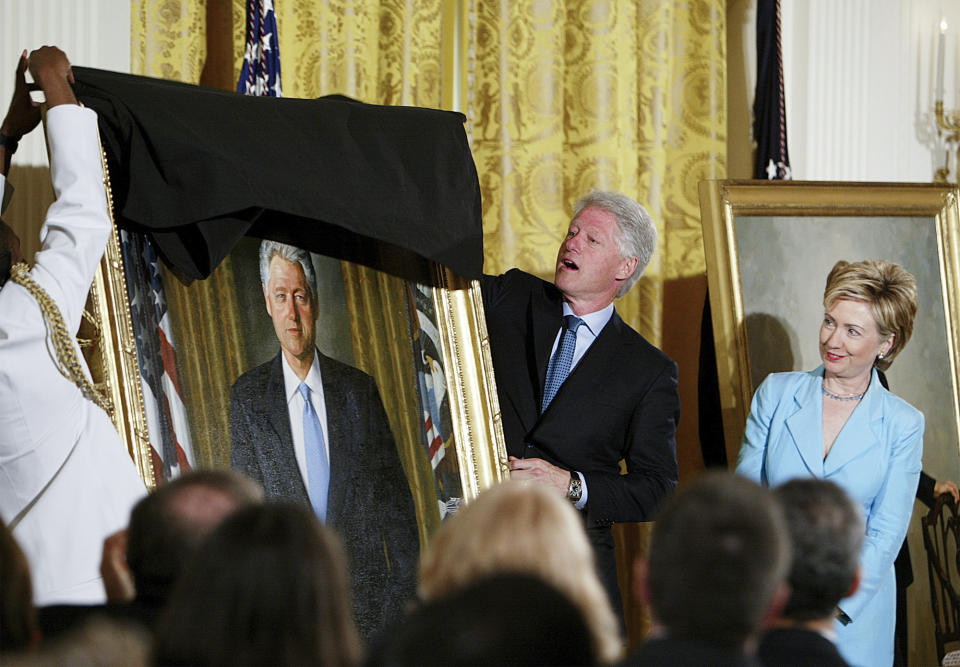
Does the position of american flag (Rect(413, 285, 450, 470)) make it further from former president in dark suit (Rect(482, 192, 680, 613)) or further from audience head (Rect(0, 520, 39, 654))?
audience head (Rect(0, 520, 39, 654))

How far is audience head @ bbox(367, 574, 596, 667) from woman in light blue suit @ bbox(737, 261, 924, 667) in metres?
2.49

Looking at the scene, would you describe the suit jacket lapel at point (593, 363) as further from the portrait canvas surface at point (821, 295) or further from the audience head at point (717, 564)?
the audience head at point (717, 564)

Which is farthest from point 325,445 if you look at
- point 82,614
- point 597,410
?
point 82,614

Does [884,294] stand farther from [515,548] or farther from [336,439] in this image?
[515,548]

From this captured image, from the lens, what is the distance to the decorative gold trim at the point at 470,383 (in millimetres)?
3248

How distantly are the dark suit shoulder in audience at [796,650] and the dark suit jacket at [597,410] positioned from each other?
1.64m

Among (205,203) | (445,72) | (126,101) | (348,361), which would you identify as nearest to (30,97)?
(126,101)

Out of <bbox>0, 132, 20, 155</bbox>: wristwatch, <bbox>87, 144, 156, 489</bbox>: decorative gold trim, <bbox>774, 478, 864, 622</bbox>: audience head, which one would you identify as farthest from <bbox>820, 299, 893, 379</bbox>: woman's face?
<bbox>0, 132, 20, 155</bbox>: wristwatch

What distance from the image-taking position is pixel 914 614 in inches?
168

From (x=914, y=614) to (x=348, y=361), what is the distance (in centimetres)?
242

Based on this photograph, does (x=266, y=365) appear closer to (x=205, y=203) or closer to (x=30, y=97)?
(x=205, y=203)

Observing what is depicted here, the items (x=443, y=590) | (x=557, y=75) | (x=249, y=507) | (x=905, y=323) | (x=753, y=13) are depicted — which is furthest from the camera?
(x=753, y=13)

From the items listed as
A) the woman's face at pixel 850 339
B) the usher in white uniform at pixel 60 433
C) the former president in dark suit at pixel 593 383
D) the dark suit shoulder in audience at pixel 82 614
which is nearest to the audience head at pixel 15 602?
the dark suit shoulder in audience at pixel 82 614

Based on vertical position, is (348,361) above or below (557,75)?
below
